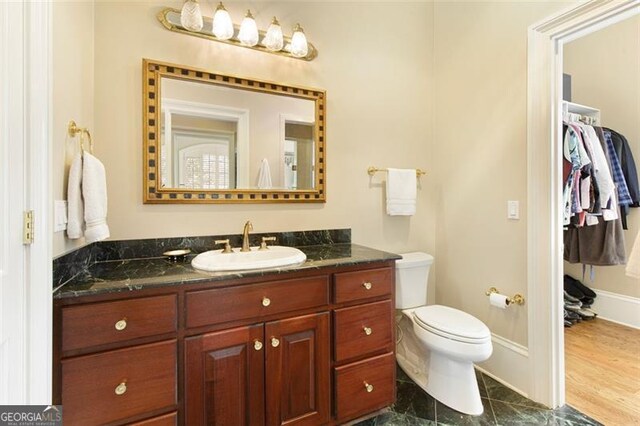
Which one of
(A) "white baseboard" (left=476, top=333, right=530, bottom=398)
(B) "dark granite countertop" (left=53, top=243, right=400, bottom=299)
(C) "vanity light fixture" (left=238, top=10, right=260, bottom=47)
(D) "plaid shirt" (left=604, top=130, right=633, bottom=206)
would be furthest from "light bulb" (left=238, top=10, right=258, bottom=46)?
(D) "plaid shirt" (left=604, top=130, right=633, bottom=206)

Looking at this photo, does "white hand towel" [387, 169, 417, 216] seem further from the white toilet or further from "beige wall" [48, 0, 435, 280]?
the white toilet

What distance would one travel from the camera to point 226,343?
1.29m

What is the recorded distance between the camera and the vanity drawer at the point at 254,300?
49.2 inches

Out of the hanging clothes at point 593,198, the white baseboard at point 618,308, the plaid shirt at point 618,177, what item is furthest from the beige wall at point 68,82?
the white baseboard at point 618,308

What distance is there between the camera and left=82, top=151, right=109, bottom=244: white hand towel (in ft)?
4.12

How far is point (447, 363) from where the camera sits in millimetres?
1782

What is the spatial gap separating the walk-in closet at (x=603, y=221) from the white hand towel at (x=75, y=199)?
241 cm

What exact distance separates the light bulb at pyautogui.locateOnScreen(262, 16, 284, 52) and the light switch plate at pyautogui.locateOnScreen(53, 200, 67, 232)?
1.38 meters

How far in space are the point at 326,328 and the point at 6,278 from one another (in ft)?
3.86

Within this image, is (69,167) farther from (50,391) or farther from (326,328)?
(326,328)

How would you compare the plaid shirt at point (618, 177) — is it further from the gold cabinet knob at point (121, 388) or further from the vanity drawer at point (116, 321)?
the gold cabinet knob at point (121, 388)

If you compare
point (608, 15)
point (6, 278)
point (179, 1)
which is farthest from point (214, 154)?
point (608, 15)

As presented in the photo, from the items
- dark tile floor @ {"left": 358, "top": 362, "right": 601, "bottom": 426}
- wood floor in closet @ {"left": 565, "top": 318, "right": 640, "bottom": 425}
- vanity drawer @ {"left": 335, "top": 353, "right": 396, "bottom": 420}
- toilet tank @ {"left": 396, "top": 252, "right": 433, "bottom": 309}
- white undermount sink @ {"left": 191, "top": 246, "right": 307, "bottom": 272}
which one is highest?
white undermount sink @ {"left": 191, "top": 246, "right": 307, "bottom": 272}

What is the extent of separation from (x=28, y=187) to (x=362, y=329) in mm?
1462
